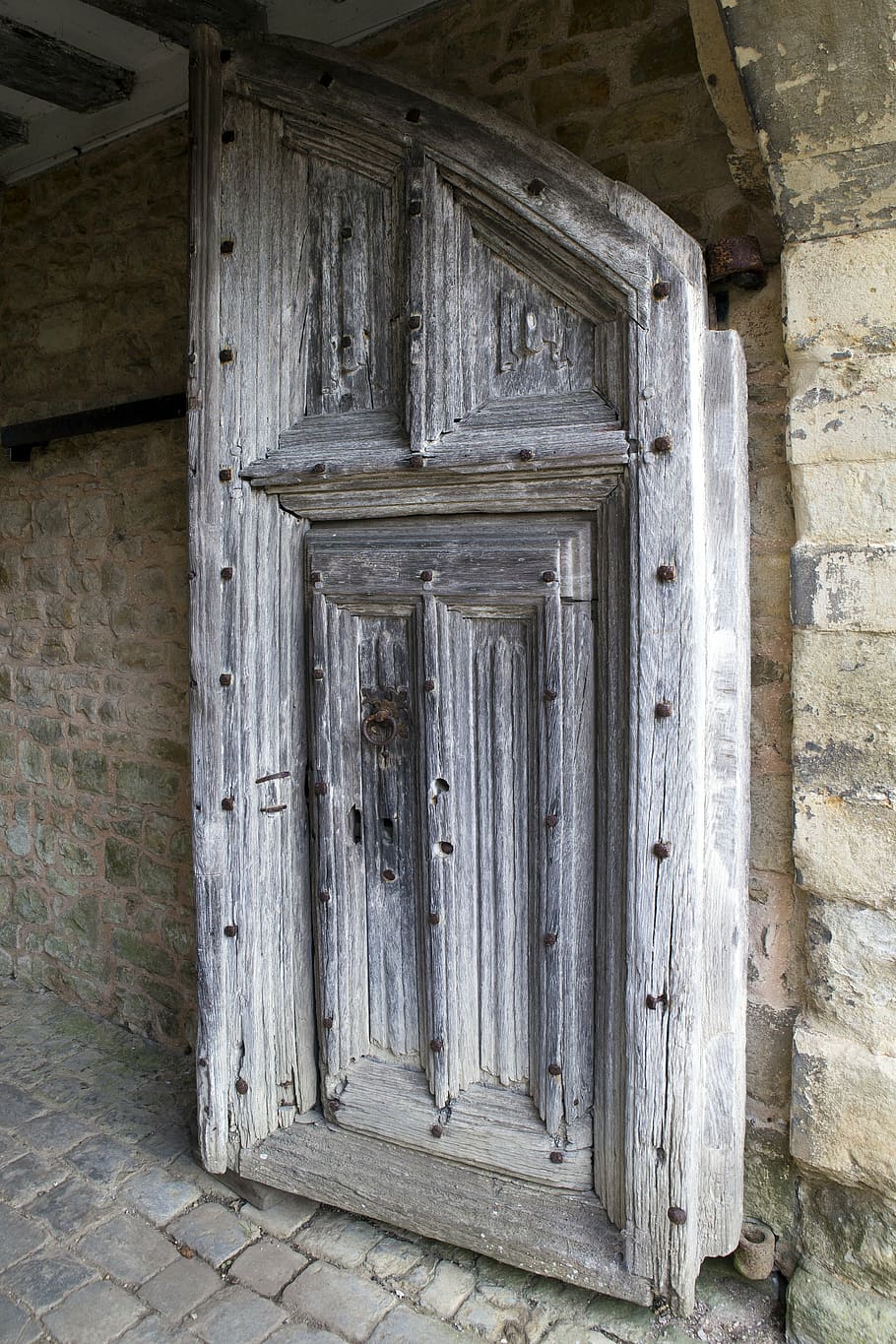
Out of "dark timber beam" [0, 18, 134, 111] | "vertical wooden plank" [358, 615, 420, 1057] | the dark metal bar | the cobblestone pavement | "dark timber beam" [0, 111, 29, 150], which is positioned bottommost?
the cobblestone pavement

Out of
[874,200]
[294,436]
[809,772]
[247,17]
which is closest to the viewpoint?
[874,200]

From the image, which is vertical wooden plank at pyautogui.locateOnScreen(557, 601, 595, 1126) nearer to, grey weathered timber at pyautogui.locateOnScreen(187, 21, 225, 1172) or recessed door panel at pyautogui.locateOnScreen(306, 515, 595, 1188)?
recessed door panel at pyautogui.locateOnScreen(306, 515, 595, 1188)

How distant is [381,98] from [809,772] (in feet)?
5.93

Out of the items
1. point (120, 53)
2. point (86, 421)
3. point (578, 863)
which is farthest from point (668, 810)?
point (120, 53)

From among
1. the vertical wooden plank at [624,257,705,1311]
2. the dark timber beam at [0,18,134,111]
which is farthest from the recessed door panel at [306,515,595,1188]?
the dark timber beam at [0,18,134,111]

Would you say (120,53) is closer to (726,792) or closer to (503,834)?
(503,834)

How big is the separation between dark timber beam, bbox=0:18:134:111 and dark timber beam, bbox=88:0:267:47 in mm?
296

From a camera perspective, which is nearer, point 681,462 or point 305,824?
point 681,462

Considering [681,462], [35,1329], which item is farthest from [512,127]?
[35,1329]

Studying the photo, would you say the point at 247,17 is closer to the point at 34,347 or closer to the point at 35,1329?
the point at 34,347

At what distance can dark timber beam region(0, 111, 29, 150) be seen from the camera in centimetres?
350

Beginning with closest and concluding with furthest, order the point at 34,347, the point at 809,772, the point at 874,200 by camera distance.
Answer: the point at 874,200, the point at 809,772, the point at 34,347

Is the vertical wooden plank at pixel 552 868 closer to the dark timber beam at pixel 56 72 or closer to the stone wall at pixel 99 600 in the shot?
the stone wall at pixel 99 600

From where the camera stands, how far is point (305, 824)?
260 centimetres
